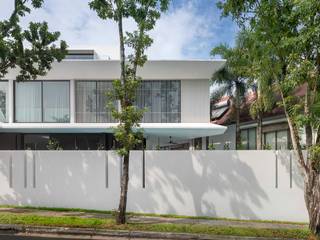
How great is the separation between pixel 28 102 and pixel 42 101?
73 cm

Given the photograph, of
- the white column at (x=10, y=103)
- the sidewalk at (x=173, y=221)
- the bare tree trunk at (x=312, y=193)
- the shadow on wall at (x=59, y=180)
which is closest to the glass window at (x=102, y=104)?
the white column at (x=10, y=103)

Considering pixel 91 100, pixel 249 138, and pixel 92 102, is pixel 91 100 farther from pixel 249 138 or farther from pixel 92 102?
pixel 249 138

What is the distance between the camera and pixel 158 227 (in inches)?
453

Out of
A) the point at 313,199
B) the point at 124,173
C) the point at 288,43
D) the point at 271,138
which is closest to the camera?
the point at 288,43

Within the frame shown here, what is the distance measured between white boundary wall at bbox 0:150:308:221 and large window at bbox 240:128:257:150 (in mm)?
11569

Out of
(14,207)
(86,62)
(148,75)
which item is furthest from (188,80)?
(14,207)

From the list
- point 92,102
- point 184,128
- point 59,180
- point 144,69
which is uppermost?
point 144,69

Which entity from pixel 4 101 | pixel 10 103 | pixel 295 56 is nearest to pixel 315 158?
pixel 295 56

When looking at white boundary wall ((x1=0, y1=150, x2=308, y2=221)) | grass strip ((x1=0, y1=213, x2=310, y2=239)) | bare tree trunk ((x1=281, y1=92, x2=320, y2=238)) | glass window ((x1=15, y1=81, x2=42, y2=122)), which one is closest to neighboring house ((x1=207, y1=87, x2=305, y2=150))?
A: white boundary wall ((x1=0, y1=150, x2=308, y2=221))

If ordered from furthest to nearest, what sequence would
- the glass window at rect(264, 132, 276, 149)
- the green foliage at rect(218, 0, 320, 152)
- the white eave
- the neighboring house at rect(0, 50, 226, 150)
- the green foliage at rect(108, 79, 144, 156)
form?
the glass window at rect(264, 132, 276, 149) < the neighboring house at rect(0, 50, 226, 150) < the white eave < the green foliage at rect(108, 79, 144, 156) < the green foliage at rect(218, 0, 320, 152)

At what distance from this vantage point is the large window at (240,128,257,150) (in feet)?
83.3

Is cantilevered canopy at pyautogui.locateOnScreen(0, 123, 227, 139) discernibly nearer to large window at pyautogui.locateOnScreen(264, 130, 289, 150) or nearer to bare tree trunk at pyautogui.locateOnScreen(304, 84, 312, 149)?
large window at pyautogui.locateOnScreen(264, 130, 289, 150)

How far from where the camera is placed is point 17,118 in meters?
20.9

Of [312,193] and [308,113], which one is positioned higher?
[308,113]
